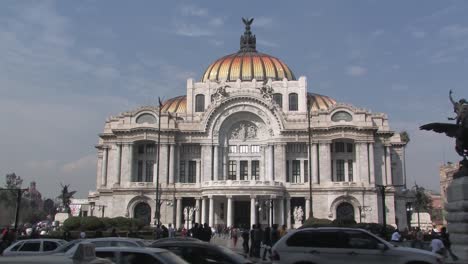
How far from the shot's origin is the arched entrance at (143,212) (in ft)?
226

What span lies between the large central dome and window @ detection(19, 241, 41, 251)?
5954 cm

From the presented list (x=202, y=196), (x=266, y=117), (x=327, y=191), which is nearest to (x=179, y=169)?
(x=202, y=196)

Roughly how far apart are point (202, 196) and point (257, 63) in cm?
2575

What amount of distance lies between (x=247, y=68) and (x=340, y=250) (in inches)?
2607

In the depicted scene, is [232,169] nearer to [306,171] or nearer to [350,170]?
[306,171]

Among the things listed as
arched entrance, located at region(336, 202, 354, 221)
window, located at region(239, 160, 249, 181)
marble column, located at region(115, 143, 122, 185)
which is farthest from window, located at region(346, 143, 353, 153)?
marble column, located at region(115, 143, 122, 185)

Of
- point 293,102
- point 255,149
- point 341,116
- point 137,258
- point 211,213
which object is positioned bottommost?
point 137,258

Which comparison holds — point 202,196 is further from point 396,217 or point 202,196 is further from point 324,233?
point 324,233

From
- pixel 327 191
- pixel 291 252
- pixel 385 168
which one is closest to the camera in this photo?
pixel 291 252

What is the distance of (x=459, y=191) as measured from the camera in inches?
783

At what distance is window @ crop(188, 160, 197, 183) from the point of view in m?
71.4

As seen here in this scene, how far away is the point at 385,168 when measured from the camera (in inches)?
2808

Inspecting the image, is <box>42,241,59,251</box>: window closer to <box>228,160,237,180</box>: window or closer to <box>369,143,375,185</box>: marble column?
<box>228,160,237,180</box>: window

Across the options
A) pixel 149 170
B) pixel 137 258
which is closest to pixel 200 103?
pixel 149 170
